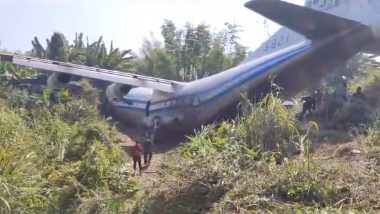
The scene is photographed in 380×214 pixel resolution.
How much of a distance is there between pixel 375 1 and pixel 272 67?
3.13 meters

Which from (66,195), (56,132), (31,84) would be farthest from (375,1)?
(31,84)

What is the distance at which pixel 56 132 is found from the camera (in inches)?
380

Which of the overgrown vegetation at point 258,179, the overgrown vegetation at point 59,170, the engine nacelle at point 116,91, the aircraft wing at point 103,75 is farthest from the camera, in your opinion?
the engine nacelle at point 116,91

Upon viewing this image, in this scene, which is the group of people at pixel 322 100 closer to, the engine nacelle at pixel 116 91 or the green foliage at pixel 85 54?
the engine nacelle at pixel 116 91

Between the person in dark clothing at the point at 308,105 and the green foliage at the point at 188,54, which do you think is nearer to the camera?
the person in dark clothing at the point at 308,105

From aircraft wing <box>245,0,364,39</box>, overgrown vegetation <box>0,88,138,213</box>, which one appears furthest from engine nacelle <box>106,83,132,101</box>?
aircraft wing <box>245,0,364,39</box>

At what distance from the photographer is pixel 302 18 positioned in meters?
11.9

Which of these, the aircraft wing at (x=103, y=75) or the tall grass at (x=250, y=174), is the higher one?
the aircraft wing at (x=103, y=75)

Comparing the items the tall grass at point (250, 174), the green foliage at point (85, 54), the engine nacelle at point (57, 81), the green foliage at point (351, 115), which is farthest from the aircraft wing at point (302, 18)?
the green foliage at point (85, 54)

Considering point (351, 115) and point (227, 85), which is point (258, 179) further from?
point (227, 85)

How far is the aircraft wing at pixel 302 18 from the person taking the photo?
1113 centimetres

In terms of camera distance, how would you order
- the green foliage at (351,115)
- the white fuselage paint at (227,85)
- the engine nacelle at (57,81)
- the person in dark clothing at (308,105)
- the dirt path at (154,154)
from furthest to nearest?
the engine nacelle at (57,81) < the person in dark clothing at (308,105) < the white fuselage paint at (227,85) < the green foliage at (351,115) < the dirt path at (154,154)

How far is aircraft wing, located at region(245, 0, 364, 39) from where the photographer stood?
1113 centimetres

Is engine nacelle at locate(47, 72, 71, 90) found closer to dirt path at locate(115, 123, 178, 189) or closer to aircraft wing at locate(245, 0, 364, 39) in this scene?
dirt path at locate(115, 123, 178, 189)
